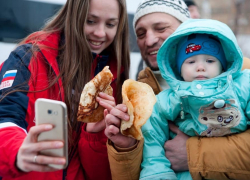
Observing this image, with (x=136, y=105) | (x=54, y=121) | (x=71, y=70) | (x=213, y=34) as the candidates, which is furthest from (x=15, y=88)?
(x=213, y=34)

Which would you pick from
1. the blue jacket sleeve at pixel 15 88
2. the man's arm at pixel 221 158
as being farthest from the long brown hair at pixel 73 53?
the man's arm at pixel 221 158

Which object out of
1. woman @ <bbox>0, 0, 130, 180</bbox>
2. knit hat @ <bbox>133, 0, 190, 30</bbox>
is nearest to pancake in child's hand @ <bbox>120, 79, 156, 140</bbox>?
woman @ <bbox>0, 0, 130, 180</bbox>

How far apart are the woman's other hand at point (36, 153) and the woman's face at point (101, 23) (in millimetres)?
1146

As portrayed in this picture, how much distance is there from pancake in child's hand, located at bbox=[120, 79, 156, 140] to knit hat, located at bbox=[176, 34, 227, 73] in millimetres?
450

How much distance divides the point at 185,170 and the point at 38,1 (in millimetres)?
3254

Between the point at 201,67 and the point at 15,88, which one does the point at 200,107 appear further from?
the point at 15,88

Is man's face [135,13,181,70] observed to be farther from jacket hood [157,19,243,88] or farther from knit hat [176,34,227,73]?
knit hat [176,34,227,73]

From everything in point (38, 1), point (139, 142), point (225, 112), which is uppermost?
point (38, 1)

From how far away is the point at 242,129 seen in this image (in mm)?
1988

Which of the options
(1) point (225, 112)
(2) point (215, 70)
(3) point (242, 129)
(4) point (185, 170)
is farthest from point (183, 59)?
(4) point (185, 170)

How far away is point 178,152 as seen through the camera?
2.05 meters

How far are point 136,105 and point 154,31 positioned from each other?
117 cm

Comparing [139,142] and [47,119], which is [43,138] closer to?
[47,119]

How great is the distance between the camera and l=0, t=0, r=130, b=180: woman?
1890 millimetres
